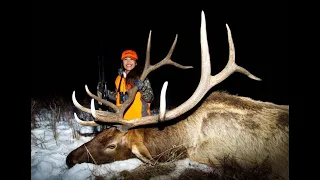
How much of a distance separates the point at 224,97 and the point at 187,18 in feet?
75.8

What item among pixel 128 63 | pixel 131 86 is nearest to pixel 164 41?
pixel 128 63

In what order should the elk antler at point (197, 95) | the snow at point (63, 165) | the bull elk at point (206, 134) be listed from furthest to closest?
1. the snow at point (63, 165)
2. the bull elk at point (206, 134)
3. the elk antler at point (197, 95)

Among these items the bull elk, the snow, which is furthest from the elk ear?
the snow

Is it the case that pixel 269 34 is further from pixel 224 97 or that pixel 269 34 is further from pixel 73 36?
pixel 224 97

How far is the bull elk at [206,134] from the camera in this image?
2.40 metres

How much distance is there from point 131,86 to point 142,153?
1136mm

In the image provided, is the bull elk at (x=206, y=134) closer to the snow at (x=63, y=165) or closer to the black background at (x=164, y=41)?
the snow at (x=63, y=165)

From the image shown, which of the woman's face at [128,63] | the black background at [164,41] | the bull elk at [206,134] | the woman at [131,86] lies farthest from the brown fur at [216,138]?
the black background at [164,41]

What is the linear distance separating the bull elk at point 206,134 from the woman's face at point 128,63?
1189 mm

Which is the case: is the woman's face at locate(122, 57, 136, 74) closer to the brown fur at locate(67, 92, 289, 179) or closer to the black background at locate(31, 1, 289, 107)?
the brown fur at locate(67, 92, 289, 179)

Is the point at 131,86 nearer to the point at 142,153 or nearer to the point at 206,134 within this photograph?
the point at 142,153

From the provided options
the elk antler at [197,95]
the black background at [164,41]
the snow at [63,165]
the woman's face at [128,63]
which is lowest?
the snow at [63,165]

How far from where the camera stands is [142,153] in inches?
102
